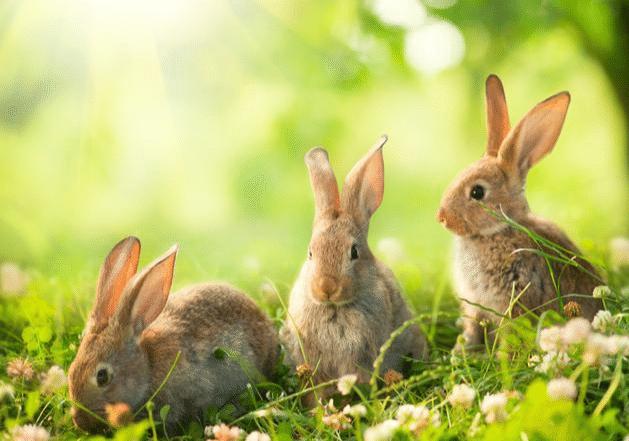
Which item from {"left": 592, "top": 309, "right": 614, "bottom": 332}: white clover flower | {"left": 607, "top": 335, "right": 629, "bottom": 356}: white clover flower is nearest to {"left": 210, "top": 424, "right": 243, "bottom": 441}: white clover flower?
{"left": 607, "top": 335, "right": 629, "bottom": 356}: white clover flower

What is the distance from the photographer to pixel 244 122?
42.2 ft

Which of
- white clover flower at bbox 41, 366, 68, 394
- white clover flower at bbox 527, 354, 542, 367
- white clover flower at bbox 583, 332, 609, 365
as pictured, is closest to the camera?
white clover flower at bbox 583, 332, 609, 365

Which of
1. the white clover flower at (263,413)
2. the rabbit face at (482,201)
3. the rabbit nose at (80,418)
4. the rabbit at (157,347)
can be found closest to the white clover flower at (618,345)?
the rabbit face at (482,201)

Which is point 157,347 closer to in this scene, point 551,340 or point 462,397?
point 462,397

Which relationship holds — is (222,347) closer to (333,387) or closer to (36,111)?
(333,387)

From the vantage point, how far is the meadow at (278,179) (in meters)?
3.99

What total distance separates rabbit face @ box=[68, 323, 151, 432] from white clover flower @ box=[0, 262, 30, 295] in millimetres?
1955

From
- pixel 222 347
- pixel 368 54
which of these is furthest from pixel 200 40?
pixel 222 347

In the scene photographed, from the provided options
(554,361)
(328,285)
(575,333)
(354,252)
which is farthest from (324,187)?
(575,333)

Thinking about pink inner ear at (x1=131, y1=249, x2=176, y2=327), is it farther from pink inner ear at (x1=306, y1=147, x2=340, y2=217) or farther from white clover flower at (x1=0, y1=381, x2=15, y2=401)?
pink inner ear at (x1=306, y1=147, x2=340, y2=217)

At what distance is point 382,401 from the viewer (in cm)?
448

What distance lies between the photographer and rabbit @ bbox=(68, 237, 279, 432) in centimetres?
414

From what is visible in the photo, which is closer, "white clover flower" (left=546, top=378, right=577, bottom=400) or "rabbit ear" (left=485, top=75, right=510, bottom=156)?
"white clover flower" (left=546, top=378, right=577, bottom=400)

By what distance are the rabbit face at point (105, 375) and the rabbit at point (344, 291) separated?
0.91m
